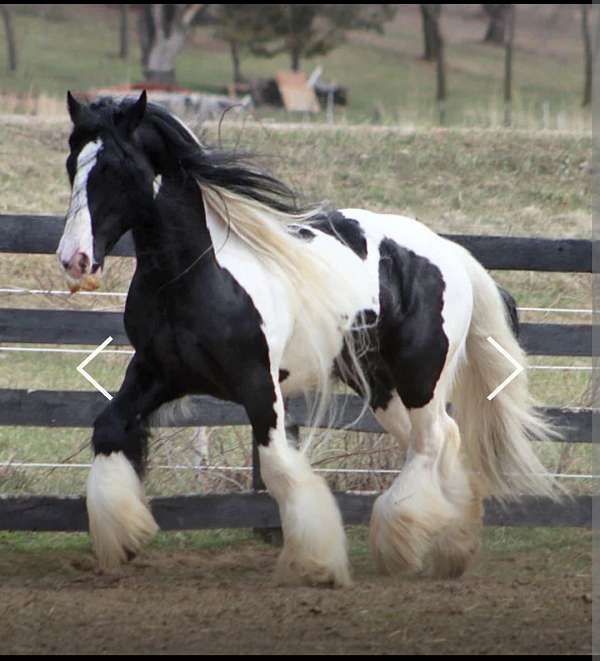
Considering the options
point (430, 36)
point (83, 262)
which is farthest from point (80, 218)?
point (430, 36)

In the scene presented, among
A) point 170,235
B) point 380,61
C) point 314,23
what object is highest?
point 314,23

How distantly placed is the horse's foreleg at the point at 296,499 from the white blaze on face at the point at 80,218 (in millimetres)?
911

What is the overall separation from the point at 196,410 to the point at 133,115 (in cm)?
180

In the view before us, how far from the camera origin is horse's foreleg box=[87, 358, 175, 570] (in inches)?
213

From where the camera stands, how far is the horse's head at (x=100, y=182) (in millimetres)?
5059

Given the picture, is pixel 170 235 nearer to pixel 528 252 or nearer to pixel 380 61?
pixel 528 252

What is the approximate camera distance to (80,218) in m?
5.09

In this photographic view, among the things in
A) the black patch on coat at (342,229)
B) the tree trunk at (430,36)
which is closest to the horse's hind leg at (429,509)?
the black patch on coat at (342,229)

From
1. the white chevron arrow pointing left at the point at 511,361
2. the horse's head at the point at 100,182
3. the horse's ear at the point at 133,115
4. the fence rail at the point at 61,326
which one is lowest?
the white chevron arrow pointing left at the point at 511,361

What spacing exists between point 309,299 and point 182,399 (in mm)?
684

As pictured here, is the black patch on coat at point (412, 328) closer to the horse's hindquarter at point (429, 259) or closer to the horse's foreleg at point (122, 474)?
the horse's hindquarter at point (429, 259)

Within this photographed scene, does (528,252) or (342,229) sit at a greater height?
(342,229)

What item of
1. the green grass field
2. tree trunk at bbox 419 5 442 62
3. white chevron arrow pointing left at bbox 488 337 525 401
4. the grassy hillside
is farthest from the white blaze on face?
tree trunk at bbox 419 5 442 62

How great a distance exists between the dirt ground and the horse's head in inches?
49.3
